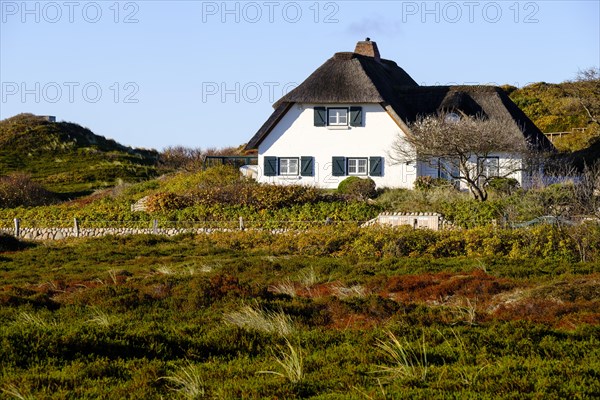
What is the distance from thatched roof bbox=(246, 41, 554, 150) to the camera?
4331cm

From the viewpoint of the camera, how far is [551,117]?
6250 cm

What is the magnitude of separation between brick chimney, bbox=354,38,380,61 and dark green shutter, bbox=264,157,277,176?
33.3 ft

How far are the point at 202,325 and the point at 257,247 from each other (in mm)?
15606

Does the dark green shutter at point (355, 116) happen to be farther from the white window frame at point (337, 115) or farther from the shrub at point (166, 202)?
the shrub at point (166, 202)

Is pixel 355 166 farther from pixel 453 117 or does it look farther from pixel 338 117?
pixel 453 117

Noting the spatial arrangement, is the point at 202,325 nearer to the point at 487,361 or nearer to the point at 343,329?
the point at 343,329

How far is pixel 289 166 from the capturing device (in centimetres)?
4422

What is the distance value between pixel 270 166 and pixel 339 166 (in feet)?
10.6

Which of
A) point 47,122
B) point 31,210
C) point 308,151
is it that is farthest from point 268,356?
point 47,122

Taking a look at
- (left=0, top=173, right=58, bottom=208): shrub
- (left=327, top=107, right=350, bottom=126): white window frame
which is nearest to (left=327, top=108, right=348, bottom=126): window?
(left=327, top=107, right=350, bottom=126): white window frame

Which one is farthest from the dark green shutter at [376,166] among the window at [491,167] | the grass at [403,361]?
the grass at [403,361]

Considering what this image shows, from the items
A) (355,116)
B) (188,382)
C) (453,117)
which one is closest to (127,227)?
(355,116)

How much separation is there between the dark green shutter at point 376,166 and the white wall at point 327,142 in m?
0.19

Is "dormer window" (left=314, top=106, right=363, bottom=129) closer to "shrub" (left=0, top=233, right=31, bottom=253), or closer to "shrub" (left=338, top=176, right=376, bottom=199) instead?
"shrub" (left=338, top=176, right=376, bottom=199)
